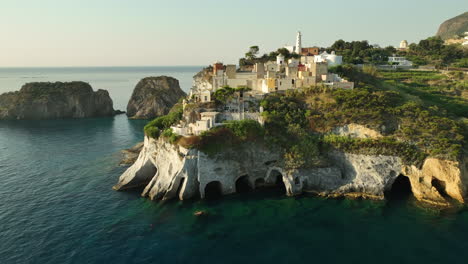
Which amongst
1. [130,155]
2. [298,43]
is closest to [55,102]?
[130,155]

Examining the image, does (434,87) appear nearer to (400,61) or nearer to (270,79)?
(400,61)

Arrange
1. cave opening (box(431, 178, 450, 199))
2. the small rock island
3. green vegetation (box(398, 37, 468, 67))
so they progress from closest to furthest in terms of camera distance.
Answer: cave opening (box(431, 178, 450, 199)) → the small rock island → green vegetation (box(398, 37, 468, 67))

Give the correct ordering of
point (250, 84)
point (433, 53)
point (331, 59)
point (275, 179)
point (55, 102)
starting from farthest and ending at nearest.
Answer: point (55, 102)
point (433, 53)
point (331, 59)
point (250, 84)
point (275, 179)

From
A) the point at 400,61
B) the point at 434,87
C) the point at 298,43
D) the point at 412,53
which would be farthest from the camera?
the point at 412,53

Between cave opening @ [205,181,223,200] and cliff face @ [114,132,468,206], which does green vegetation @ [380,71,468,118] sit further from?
cave opening @ [205,181,223,200]

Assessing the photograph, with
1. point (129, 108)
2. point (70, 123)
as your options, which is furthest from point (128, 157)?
point (129, 108)

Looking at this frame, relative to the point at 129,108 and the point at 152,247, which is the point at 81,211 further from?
A: the point at 129,108

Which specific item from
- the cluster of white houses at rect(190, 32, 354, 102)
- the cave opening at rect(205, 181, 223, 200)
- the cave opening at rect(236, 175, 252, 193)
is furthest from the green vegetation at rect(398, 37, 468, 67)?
the cave opening at rect(205, 181, 223, 200)
